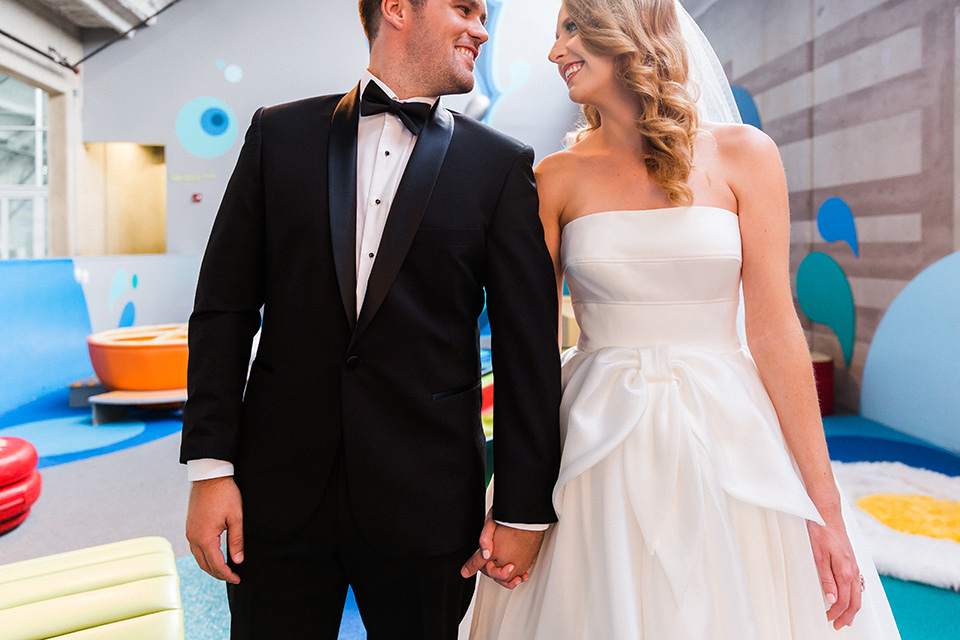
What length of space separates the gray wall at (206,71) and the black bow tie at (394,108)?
809 centimetres

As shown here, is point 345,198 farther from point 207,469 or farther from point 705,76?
point 705,76

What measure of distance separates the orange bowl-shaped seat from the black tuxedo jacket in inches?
184

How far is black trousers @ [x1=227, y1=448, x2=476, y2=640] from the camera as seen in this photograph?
45.5 inches

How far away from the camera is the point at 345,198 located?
117cm

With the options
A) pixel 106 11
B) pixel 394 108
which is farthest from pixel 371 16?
pixel 106 11

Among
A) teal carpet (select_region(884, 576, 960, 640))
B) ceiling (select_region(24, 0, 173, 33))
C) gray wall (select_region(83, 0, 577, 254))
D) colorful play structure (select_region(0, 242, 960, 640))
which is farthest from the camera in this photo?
gray wall (select_region(83, 0, 577, 254))

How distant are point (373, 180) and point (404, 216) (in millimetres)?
114

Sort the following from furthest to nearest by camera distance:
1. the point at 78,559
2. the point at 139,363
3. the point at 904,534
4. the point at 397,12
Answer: the point at 139,363
the point at 904,534
the point at 78,559
the point at 397,12

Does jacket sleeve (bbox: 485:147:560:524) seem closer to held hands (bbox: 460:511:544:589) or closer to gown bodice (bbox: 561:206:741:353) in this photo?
held hands (bbox: 460:511:544:589)

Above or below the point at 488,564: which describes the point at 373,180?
above

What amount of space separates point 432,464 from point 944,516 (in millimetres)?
3171

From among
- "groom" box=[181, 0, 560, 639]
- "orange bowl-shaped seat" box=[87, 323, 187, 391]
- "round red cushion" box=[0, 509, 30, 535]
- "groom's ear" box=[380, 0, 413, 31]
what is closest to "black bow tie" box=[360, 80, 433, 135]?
"groom" box=[181, 0, 560, 639]

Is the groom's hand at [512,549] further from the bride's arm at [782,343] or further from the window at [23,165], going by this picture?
the window at [23,165]

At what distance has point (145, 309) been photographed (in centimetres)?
801
